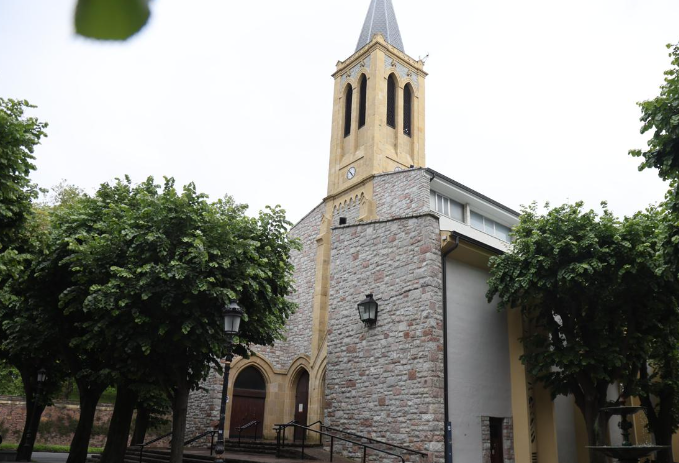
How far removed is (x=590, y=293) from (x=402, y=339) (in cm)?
549

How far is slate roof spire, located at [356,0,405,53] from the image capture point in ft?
99.4

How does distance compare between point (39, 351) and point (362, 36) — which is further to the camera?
point (362, 36)

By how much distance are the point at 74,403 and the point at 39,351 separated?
19.3 metres

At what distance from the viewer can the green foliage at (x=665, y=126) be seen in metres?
9.42

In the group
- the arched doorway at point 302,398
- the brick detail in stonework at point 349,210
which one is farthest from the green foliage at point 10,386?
the brick detail in stonework at point 349,210

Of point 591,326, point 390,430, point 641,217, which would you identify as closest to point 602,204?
point 641,217

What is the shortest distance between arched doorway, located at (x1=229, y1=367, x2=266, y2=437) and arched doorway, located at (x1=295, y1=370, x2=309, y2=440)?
148cm

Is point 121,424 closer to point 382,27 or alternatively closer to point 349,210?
point 349,210

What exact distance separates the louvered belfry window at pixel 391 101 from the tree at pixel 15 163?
18.6m

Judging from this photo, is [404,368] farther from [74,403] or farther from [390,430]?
Result: [74,403]

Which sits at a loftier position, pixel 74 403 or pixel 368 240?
pixel 368 240

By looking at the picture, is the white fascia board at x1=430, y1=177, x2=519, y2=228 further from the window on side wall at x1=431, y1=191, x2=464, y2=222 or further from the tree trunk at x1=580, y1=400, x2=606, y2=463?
the tree trunk at x1=580, y1=400, x2=606, y2=463

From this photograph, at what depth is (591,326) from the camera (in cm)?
1611

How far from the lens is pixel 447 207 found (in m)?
22.7
